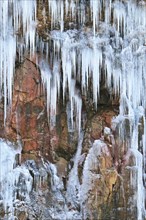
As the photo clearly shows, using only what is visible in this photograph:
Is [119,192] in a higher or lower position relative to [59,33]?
lower

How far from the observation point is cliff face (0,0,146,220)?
7.71 metres

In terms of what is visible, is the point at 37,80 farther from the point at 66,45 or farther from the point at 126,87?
the point at 126,87

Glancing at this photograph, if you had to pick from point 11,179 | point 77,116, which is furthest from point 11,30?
point 11,179

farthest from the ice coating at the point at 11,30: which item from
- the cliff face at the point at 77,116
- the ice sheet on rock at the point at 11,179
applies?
the ice sheet on rock at the point at 11,179

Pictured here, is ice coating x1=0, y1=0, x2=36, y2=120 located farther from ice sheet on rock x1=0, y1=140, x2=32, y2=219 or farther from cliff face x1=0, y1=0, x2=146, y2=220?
ice sheet on rock x1=0, y1=140, x2=32, y2=219

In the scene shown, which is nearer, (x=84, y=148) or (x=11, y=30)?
(x=11, y=30)

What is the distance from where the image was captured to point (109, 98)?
834 centimetres

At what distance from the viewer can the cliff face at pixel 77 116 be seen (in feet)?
25.3

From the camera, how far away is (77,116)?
8258 millimetres

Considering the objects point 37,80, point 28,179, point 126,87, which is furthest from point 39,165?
point 126,87

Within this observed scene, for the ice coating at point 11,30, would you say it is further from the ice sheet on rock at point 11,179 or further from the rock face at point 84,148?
the ice sheet on rock at point 11,179

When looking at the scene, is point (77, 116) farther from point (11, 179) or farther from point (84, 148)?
point (11, 179)

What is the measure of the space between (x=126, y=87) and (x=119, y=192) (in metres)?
1.73

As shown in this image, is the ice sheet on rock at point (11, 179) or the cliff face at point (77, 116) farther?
the cliff face at point (77, 116)
